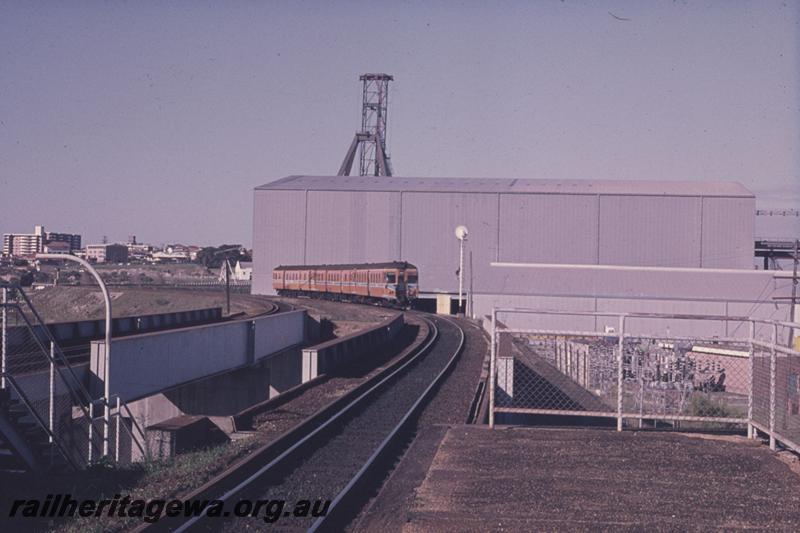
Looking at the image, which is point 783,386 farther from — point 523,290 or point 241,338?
point 523,290

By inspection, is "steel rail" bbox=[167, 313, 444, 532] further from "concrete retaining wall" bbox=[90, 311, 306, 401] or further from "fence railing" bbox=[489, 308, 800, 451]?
"concrete retaining wall" bbox=[90, 311, 306, 401]

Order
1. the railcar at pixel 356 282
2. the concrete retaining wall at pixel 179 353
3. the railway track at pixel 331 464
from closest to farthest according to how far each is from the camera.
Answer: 1. the railway track at pixel 331 464
2. the concrete retaining wall at pixel 179 353
3. the railcar at pixel 356 282

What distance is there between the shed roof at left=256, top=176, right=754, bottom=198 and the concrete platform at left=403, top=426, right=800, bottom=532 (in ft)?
171

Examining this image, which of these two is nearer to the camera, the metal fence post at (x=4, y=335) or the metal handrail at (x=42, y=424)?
the metal handrail at (x=42, y=424)

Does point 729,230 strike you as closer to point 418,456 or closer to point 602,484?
point 418,456

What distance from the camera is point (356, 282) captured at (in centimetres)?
5075

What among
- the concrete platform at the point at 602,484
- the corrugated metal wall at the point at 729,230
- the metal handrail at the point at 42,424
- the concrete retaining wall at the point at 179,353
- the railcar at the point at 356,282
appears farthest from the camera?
the corrugated metal wall at the point at 729,230

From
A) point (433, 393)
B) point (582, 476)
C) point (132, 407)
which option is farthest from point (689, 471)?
point (132, 407)

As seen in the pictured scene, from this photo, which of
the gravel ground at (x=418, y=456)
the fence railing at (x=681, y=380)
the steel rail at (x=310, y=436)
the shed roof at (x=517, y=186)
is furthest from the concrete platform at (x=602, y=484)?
the shed roof at (x=517, y=186)

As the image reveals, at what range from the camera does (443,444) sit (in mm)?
10391

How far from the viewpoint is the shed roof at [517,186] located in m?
61.0

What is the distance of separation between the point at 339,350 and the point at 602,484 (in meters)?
15.6

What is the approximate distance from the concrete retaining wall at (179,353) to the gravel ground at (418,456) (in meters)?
6.00

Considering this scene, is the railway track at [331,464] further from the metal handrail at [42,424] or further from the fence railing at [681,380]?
the metal handrail at [42,424]
